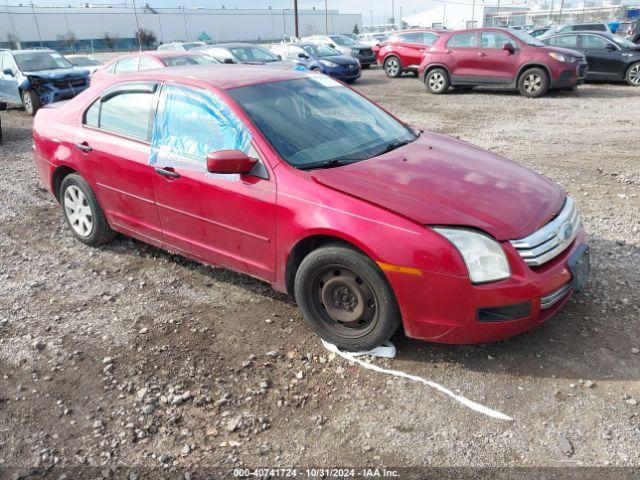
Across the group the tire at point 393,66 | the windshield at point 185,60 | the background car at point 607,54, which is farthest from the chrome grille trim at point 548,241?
the tire at point 393,66

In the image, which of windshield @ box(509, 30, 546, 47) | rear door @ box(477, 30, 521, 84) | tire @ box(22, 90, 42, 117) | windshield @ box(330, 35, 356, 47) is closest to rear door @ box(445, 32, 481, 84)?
rear door @ box(477, 30, 521, 84)

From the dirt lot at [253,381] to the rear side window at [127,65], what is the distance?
24.9 ft

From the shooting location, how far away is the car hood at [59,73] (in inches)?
498

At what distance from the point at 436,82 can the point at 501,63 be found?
1.87 m

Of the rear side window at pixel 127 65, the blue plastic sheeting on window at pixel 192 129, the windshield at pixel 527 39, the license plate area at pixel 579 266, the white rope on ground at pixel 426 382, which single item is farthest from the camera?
the windshield at pixel 527 39

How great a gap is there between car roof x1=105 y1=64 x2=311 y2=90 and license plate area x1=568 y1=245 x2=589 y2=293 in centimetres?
243

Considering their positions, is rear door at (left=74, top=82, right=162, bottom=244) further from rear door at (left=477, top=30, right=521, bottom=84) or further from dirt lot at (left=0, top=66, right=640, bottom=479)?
rear door at (left=477, top=30, right=521, bottom=84)

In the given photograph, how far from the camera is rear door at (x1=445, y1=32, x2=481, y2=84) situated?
13672mm

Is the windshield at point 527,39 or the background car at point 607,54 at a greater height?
the windshield at point 527,39

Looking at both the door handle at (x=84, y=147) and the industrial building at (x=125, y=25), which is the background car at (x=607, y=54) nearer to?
the door handle at (x=84, y=147)

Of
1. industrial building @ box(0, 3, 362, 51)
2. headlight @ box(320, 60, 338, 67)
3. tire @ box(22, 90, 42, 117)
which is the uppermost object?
industrial building @ box(0, 3, 362, 51)

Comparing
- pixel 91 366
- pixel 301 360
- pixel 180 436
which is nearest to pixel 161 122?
pixel 91 366

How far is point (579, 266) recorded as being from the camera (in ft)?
10.7

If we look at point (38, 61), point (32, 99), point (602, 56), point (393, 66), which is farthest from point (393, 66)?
point (32, 99)
